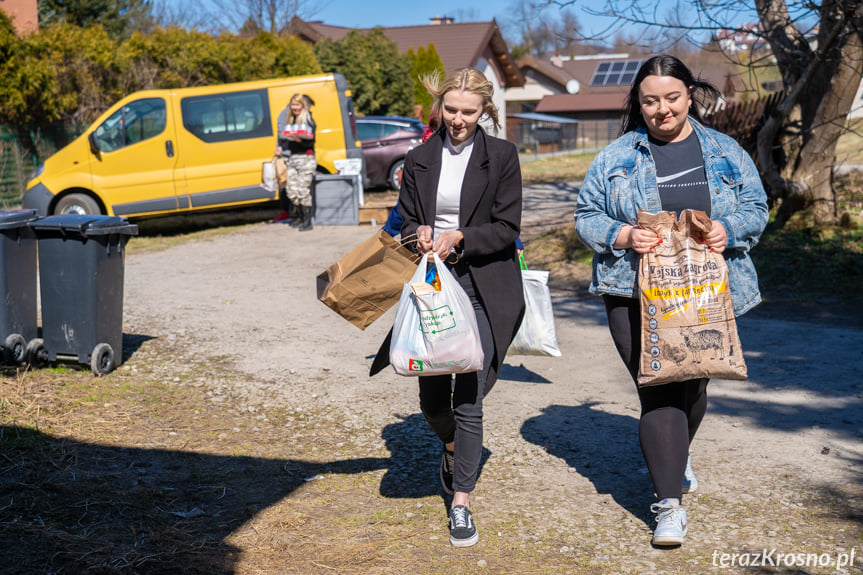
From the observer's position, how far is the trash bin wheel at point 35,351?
6.08 meters

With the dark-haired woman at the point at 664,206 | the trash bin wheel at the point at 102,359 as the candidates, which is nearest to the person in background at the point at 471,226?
the dark-haired woman at the point at 664,206

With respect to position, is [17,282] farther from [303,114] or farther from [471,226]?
[303,114]

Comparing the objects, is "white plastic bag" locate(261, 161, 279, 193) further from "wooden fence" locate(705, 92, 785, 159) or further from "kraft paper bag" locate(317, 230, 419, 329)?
"kraft paper bag" locate(317, 230, 419, 329)

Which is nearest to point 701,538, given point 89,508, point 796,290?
point 89,508

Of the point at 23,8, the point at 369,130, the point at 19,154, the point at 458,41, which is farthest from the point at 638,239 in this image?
the point at 458,41

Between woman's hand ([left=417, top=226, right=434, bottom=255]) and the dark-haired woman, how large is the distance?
64 centimetres

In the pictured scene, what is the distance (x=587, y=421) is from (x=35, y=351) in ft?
12.9

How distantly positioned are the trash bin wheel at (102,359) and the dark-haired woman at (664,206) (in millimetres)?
3877

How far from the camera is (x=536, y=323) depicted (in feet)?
17.3

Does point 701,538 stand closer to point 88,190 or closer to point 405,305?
point 405,305

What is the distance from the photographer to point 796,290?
8.70 m

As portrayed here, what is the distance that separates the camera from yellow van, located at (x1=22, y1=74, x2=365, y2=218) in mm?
13258

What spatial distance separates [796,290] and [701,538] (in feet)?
19.3

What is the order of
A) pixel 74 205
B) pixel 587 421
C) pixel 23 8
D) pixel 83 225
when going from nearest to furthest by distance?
pixel 587 421 < pixel 83 225 < pixel 74 205 < pixel 23 8
